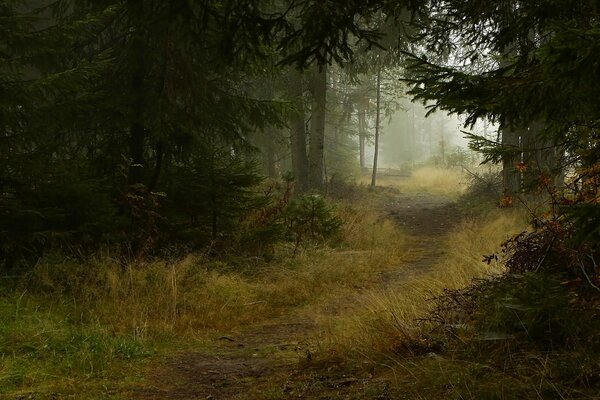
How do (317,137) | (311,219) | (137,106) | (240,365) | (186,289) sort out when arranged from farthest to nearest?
(317,137) → (311,219) → (137,106) → (186,289) → (240,365)

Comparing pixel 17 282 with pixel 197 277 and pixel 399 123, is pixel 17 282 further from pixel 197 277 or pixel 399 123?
pixel 399 123

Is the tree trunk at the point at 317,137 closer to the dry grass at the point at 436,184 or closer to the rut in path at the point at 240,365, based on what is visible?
the rut in path at the point at 240,365

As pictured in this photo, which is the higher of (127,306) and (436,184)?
(436,184)

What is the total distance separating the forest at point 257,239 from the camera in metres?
3.16

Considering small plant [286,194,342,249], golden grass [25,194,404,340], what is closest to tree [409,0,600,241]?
golden grass [25,194,404,340]

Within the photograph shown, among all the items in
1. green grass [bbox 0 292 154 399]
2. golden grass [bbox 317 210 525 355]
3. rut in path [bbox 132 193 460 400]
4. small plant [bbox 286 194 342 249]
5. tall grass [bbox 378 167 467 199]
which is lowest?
rut in path [bbox 132 193 460 400]

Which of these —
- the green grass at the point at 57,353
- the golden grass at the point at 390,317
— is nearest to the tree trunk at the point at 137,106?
the green grass at the point at 57,353

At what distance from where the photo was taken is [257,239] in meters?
8.77

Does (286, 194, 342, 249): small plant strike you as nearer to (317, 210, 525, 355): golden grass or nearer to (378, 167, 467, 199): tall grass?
(317, 210, 525, 355): golden grass

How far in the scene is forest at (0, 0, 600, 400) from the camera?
10.4 feet

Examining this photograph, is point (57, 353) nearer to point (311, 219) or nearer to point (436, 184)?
point (311, 219)

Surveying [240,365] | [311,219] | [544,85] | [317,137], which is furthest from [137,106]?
[317,137]

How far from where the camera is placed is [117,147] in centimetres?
814

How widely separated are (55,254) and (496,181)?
54.3ft
